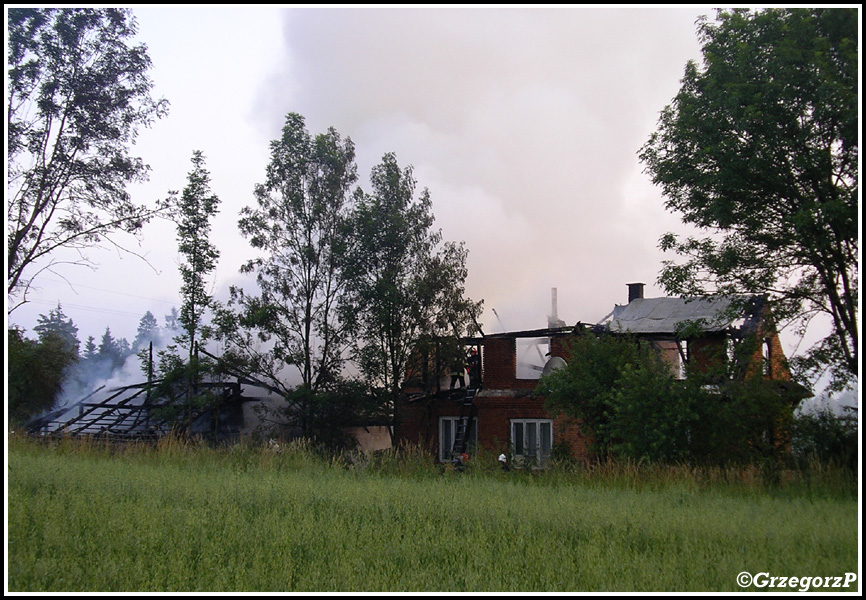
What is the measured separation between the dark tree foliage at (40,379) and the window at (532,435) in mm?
17227

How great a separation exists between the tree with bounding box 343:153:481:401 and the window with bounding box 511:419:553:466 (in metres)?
4.29

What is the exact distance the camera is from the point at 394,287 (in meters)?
25.9

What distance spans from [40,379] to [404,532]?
2619cm

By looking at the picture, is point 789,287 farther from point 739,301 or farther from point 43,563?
point 43,563

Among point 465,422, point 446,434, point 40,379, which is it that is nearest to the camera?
point 465,422

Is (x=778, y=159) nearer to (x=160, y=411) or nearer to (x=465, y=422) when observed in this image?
(x=465, y=422)

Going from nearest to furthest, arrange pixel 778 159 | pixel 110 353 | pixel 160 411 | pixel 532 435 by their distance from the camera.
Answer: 1. pixel 778 159
2. pixel 160 411
3. pixel 532 435
4. pixel 110 353

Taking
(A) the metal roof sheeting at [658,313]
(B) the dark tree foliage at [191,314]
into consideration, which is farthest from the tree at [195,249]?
(A) the metal roof sheeting at [658,313]

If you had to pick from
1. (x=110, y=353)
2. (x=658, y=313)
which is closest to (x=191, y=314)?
(x=658, y=313)

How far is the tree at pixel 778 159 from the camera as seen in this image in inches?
479

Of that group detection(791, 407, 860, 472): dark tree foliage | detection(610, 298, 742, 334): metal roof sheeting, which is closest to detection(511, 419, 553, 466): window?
detection(610, 298, 742, 334): metal roof sheeting

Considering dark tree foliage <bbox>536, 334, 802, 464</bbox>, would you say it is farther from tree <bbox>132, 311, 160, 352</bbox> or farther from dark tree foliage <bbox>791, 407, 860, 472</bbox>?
tree <bbox>132, 311, 160, 352</bbox>

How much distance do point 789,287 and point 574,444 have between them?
1112 cm

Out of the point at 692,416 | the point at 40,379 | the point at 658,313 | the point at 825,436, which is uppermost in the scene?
the point at 658,313
